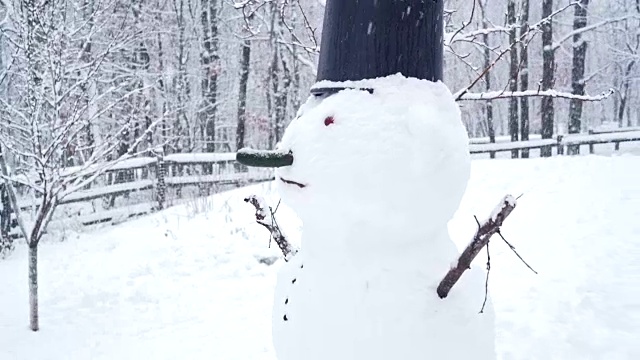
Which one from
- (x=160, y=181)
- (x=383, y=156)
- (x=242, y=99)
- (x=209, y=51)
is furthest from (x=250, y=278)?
(x=209, y=51)

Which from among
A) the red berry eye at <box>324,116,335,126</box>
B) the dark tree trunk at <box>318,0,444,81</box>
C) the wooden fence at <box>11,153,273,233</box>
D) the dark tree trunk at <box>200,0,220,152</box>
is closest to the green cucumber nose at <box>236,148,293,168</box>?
the red berry eye at <box>324,116,335,126</box>

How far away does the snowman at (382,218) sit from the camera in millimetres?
1604

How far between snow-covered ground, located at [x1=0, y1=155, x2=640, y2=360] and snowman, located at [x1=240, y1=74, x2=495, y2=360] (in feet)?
0.84

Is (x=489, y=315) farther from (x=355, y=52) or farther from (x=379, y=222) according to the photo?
(x=355, y=52)

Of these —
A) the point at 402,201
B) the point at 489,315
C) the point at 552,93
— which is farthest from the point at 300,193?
the point at 552,93

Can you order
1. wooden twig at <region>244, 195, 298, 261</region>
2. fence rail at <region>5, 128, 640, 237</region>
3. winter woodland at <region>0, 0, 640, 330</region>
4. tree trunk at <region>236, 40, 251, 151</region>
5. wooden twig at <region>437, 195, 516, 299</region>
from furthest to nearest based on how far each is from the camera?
1. tree trunk at <region>236, 40, 251, 151</region>
2. fence rail at <region>5, 128, 640, 237</region>
3. winter woodland at <region>0, 0, 640, 330</region>
4. wooden twig at <region>244, 195, 298, 261</region>
5. wooden twig at <region>437, 195, 516, 299</region>

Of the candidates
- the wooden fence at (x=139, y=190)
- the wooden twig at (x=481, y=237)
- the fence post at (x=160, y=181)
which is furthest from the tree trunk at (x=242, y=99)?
the wooden twig at (x=481, y=237)

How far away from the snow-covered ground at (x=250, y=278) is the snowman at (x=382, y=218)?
0.26m

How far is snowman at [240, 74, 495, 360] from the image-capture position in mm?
1604

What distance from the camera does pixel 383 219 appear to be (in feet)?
5.27

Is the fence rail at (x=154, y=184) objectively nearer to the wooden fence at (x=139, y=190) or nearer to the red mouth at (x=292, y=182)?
the wooden fence at (x=139, y=190)

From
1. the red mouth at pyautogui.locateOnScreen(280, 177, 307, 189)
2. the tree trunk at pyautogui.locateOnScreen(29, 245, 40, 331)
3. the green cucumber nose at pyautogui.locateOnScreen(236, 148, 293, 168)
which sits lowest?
the tree trunk at pyautogui.locateOnScreen(29, 245, 40, 331)

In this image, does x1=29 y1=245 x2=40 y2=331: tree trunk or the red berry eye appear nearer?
the red berry eye

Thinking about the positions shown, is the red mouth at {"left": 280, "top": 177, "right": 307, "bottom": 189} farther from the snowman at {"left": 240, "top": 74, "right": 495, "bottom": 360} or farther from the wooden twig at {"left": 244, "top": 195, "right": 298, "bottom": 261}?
the wooden twig at {"left": 244, "top": 195, "right": 298, "bottom": 261}
